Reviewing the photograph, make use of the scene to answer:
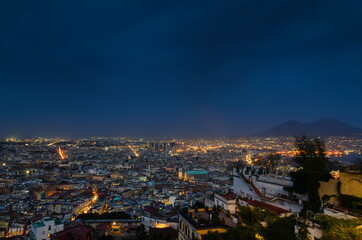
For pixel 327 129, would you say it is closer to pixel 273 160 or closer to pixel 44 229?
pixel 273 160

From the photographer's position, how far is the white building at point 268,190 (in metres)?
10.8

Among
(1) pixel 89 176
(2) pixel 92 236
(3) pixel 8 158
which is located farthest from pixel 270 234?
(3) pixel 8 158

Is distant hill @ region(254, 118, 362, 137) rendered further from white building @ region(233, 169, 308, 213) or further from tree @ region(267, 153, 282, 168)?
white building @ region(233, 169, 308, 213)

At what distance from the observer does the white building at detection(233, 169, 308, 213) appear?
10773 millimetres

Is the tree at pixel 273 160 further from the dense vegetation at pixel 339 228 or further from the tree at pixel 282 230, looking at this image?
the dense vegetation at pixel 339 228

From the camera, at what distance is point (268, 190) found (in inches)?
490

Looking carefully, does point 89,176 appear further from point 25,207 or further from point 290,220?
point 290,220

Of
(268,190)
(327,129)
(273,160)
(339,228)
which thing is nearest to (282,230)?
(339,228)

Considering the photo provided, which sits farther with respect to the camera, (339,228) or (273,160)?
(273,160)

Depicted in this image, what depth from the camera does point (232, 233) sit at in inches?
278

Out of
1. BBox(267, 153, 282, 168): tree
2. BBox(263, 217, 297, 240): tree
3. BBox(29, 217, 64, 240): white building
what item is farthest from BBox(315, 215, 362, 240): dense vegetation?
BBox(267, 153, 282, 168): tree

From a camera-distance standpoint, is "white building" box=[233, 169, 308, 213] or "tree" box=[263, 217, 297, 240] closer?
"tree" box=[263, 217, 297, 240]

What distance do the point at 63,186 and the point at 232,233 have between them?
3376 centimetres

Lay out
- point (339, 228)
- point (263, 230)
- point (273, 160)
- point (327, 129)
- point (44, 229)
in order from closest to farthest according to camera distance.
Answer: point (339, 228) → point (263, 230) → point (44, 229) → point (273, 160) → point (327, 129)
